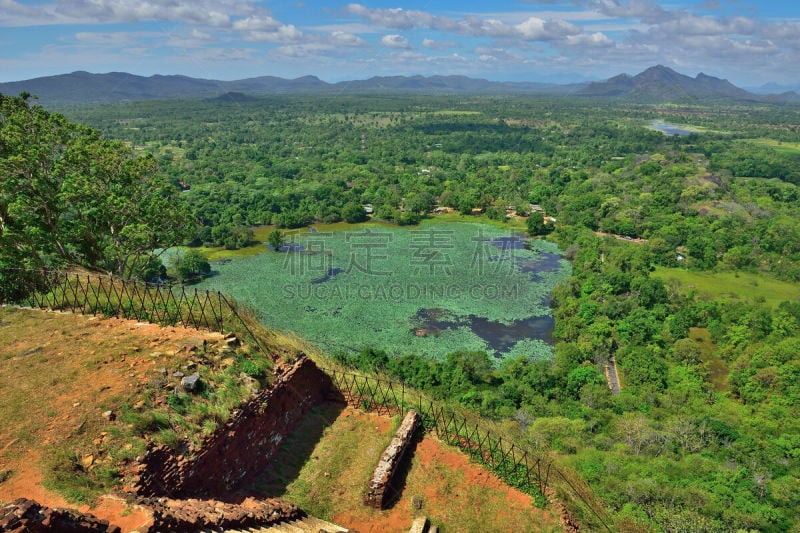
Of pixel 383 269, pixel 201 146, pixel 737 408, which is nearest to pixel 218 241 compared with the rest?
pixel 383 269

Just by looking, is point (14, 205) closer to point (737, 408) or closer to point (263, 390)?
point (263, 390)

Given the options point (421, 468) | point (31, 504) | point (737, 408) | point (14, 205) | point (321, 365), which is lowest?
point (737, 408)

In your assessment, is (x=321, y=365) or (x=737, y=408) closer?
(x=321, y=365)

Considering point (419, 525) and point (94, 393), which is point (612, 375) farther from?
point (94, 393)

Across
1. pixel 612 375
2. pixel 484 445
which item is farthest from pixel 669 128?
pixel 484 445

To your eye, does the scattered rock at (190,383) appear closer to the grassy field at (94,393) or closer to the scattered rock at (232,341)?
the grassy field at (94,393)

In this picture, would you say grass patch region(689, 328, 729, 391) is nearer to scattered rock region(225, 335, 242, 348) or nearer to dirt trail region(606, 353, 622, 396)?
dirt trail region(606, 353, 622, 396)
